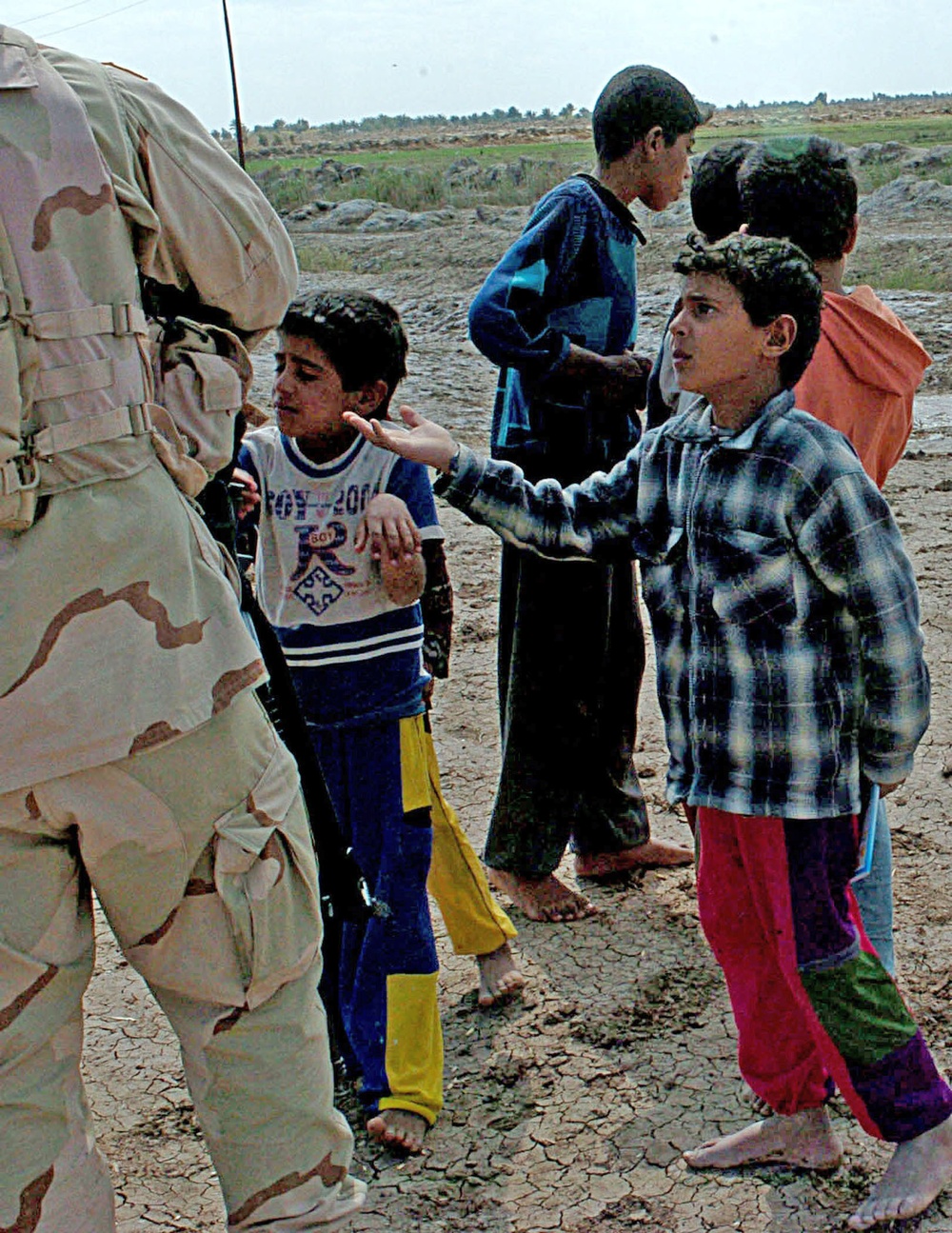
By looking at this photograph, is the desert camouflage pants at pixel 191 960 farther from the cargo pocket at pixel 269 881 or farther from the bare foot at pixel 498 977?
the bare foot at pixel 498 977

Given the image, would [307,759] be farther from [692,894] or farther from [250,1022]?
[692,894]

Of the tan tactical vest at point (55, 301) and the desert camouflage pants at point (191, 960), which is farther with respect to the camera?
the desert camouflage pants at point (191, 960)

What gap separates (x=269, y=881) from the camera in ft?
6.25

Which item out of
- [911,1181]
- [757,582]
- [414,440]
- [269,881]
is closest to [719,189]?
[414,440]

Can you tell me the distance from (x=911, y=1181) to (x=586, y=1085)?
71cm

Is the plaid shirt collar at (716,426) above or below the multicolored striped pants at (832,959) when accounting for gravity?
above

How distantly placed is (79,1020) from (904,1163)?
1410 mm

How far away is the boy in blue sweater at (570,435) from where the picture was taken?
3.34 meters

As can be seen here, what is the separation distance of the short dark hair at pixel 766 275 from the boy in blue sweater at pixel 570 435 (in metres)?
1.03

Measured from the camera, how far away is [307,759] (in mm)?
2363

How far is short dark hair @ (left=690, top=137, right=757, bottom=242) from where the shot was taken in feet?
9.93

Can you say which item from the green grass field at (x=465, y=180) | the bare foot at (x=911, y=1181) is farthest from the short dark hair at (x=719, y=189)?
the green grass field at (x=465, y=180)

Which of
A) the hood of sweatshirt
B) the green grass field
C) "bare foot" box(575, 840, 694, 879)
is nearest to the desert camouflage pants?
the hood of sweatshirt

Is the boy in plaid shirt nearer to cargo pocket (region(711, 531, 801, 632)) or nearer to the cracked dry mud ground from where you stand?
cargo pocket (region(711, 531, 801, 632))
